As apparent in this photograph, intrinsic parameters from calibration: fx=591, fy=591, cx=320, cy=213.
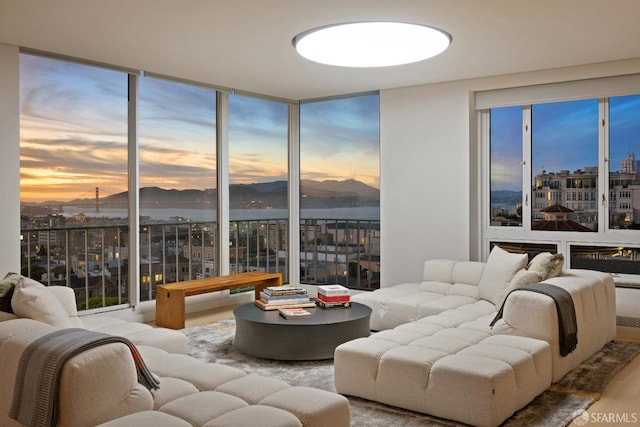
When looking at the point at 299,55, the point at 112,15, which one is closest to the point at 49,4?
the point at 112,15

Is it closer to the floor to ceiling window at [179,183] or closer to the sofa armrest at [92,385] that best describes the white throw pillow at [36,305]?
the sofa armrest at [92,385]

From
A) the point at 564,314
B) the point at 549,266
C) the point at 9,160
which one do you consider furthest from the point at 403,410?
the point at 9,160

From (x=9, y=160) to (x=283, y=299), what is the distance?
2.55 m

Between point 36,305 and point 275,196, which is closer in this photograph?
point 36,305

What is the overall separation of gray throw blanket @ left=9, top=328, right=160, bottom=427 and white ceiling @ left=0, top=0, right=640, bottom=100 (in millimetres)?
2334

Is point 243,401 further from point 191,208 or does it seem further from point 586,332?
point 191,208

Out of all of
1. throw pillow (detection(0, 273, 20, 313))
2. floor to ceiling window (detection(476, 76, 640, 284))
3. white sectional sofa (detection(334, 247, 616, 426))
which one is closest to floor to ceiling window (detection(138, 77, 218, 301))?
white sectional sofa (detection(334, 247, 616, 426))

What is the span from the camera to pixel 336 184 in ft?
26.1

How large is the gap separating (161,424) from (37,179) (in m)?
3.95

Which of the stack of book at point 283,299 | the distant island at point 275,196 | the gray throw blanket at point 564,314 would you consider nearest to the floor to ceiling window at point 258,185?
the distant island at point 275,196

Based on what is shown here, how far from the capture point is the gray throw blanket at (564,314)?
154 inches

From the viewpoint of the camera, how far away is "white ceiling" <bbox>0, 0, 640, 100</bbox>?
155 inches

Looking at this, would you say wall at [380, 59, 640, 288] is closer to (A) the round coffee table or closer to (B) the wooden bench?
(B) the wooden bench

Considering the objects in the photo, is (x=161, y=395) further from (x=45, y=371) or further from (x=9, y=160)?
(x=9, y=160)
